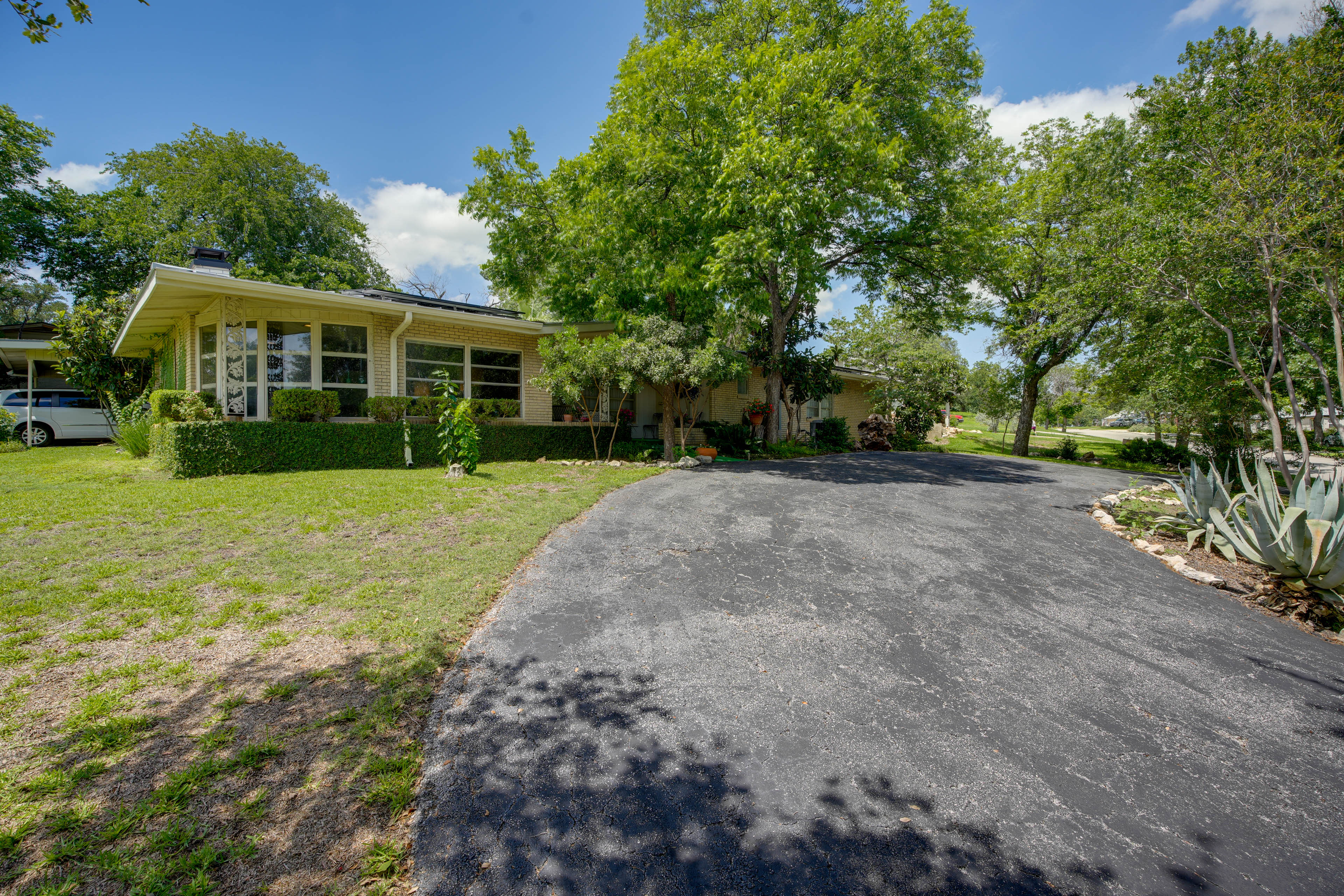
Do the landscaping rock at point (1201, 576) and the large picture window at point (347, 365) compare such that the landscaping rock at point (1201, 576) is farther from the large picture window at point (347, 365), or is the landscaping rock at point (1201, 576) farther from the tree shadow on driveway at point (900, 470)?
the large picture window at point (347, 365)

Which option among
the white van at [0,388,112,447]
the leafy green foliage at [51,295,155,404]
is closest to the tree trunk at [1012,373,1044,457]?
the leafy green foliage at [51,295,155,404]

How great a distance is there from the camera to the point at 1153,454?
16.0 metres

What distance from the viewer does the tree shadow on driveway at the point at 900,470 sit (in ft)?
33.1

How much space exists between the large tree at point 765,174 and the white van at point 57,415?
1298cm

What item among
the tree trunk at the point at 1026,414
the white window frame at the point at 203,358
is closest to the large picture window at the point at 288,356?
the white window frame at the point at 203,358

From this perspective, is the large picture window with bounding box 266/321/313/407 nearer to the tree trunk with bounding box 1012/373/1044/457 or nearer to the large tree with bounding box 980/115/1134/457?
the large tree with bounding box 980/115/1134/457

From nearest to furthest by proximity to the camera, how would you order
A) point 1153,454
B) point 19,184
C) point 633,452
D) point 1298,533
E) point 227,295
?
1. point 1298,533
2. point 227,295
3. point 633,452
4. point 1153,454
5. point 19,184

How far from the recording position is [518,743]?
2.61m

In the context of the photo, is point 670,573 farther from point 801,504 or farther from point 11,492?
point 11,492

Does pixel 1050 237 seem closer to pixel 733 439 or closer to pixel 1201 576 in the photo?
pixel 733 439

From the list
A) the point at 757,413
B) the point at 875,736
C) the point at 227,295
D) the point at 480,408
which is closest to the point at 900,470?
the point at 757,413

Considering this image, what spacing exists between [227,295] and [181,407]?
7.69ft

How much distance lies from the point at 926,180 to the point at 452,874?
53.3 feet

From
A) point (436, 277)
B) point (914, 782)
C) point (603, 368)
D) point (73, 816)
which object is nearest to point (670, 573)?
point (914, 782)
